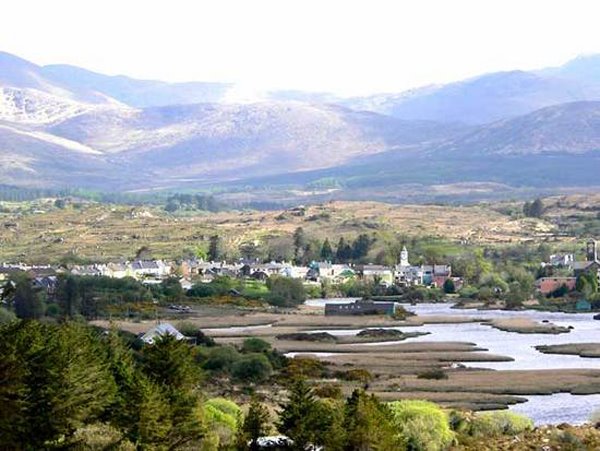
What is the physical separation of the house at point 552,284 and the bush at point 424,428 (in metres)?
70.6

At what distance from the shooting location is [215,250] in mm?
134500

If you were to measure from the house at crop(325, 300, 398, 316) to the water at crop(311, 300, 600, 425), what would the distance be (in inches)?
85.2

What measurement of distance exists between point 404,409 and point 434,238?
10701 cm

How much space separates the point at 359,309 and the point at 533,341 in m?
23.2

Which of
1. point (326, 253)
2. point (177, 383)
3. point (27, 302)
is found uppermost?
point (177, 383)

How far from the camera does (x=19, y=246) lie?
472ft

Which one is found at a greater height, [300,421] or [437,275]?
[300,421]

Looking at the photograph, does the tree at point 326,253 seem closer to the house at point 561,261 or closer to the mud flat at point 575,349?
the house at point 561,261

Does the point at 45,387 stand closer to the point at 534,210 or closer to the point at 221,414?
the point at 221,414

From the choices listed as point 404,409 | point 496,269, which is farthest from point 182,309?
point 404,409

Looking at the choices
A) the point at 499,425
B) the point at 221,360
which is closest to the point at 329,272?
the point at 221,360

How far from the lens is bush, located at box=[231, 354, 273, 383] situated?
51.6m

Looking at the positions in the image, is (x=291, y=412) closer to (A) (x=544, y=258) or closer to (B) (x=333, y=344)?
(B) (x=333, y=344)

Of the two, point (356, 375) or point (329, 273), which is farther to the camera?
point (329, 273)
